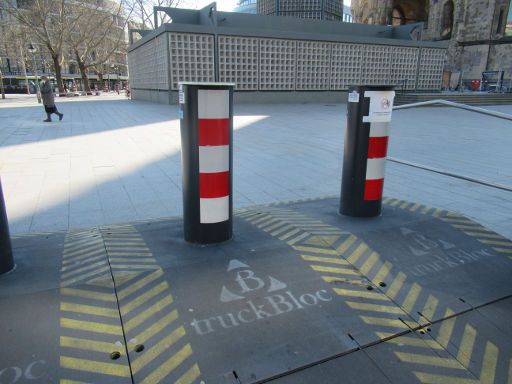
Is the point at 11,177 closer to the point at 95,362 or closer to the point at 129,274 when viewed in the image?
the point at 129,274

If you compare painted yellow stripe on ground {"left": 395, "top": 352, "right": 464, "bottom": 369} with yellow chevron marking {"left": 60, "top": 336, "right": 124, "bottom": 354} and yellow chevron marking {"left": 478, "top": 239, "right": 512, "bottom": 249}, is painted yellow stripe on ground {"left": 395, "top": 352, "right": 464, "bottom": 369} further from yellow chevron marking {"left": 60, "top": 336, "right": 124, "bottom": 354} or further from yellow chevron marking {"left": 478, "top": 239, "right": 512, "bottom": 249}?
yellow chevron marking {"left": 478, "top": 239, "right": 512, "bottom": 249}

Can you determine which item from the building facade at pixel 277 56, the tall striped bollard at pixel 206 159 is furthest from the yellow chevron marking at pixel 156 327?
the building facade at pixel 277 56

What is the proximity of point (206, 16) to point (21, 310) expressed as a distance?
17.3 meters

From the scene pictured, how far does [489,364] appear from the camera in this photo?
1529 millimetres

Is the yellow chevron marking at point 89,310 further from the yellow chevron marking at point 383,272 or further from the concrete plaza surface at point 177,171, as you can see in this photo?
the concrete plaza surface at point 177,171

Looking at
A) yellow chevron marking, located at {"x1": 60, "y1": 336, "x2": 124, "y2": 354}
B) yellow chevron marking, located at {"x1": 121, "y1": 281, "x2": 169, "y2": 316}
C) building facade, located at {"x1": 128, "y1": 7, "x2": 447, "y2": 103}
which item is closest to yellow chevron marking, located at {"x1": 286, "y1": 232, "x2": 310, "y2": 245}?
yellow chevron marking, located at {"x1": 121, "y1": 281, "x2": 169, "y2": 316}

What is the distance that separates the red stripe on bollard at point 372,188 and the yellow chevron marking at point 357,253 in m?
0.58

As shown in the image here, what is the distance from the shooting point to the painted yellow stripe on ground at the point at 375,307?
6.01ft

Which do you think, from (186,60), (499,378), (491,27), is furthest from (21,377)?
(491,27)

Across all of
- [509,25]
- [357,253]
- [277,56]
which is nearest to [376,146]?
[357,253]

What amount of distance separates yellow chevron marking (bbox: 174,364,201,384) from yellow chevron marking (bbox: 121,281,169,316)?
46 centimetres

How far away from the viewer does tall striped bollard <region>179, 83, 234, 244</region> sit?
218cm

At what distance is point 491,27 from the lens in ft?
101

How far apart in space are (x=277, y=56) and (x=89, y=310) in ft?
59.2
